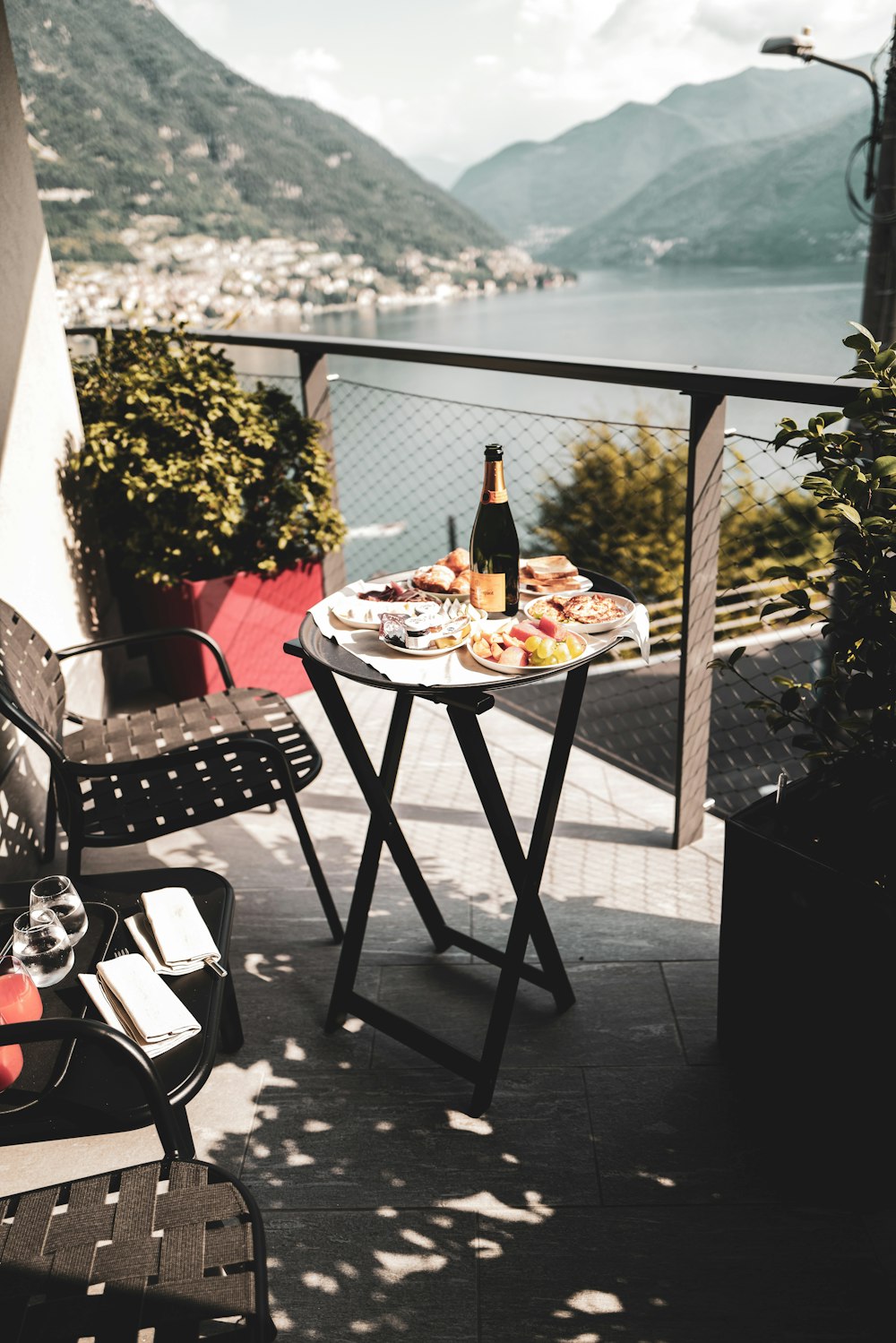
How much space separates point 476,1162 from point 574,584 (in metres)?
1.11

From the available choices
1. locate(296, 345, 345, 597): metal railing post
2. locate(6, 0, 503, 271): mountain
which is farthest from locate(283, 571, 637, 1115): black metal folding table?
locate(6, 0, 503, 271): mountain

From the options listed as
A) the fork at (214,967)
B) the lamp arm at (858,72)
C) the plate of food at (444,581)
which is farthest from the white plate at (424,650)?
the lamp arm at (858,72)

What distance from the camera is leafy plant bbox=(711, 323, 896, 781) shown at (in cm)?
131

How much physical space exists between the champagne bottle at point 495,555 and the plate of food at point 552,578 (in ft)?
0.31

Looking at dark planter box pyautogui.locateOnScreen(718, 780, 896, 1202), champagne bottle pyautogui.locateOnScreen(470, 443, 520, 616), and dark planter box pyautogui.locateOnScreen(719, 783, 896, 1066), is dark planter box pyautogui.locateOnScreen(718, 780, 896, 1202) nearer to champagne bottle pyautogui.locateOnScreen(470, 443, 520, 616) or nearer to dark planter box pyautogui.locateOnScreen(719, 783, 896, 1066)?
dark planter box pyautogui.locateOnScreen(719, 783, 896, 1066)

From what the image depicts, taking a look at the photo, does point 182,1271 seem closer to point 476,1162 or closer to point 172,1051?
point 172,1051

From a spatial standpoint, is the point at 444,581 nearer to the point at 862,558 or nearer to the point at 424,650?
the point at 424,650

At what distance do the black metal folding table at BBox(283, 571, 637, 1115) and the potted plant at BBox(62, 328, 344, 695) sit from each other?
153 cm

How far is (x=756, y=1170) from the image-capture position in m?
1.58

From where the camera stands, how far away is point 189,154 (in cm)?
2127

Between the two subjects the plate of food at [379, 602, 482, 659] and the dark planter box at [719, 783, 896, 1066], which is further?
the plate of food at [379, 602, 482, 659]

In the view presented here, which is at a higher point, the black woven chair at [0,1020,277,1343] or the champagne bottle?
the champagne bottle

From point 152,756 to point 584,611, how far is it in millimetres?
1098

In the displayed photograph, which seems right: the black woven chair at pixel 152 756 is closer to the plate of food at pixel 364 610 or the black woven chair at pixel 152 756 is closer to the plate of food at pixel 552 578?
the plate of food at pixel 364 610
